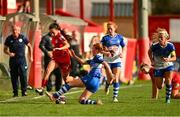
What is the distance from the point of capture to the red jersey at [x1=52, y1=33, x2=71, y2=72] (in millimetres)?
23734

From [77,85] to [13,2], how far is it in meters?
18.4

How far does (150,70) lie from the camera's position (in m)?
23.3

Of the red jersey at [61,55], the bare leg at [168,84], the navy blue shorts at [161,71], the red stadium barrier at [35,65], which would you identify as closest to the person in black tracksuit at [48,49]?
the red stadium barrier at [35,65]

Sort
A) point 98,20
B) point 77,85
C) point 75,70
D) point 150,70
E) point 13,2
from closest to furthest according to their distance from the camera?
1. point 77,85
2. point 150,70
3. point 75,70
4. point 13,2
5. point 98,20

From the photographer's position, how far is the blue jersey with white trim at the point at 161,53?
21.4 metres

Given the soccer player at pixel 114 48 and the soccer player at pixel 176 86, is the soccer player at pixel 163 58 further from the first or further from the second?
the soccer player at pixel 176 86

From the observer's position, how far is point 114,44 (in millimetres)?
22703

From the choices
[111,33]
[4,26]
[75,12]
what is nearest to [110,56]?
[111,33]

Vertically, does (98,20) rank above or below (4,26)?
below

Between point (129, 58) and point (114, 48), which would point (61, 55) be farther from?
point (129, 58)

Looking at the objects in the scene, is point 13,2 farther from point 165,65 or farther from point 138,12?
point 165,65

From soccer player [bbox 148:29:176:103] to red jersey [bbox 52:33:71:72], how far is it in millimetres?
2956

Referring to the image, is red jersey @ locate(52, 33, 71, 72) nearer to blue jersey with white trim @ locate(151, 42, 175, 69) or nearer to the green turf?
the green turf

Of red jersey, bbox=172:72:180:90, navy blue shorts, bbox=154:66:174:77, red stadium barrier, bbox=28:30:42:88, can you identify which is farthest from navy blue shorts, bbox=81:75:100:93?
red stadium barrier, bbox=28:30:42:88
